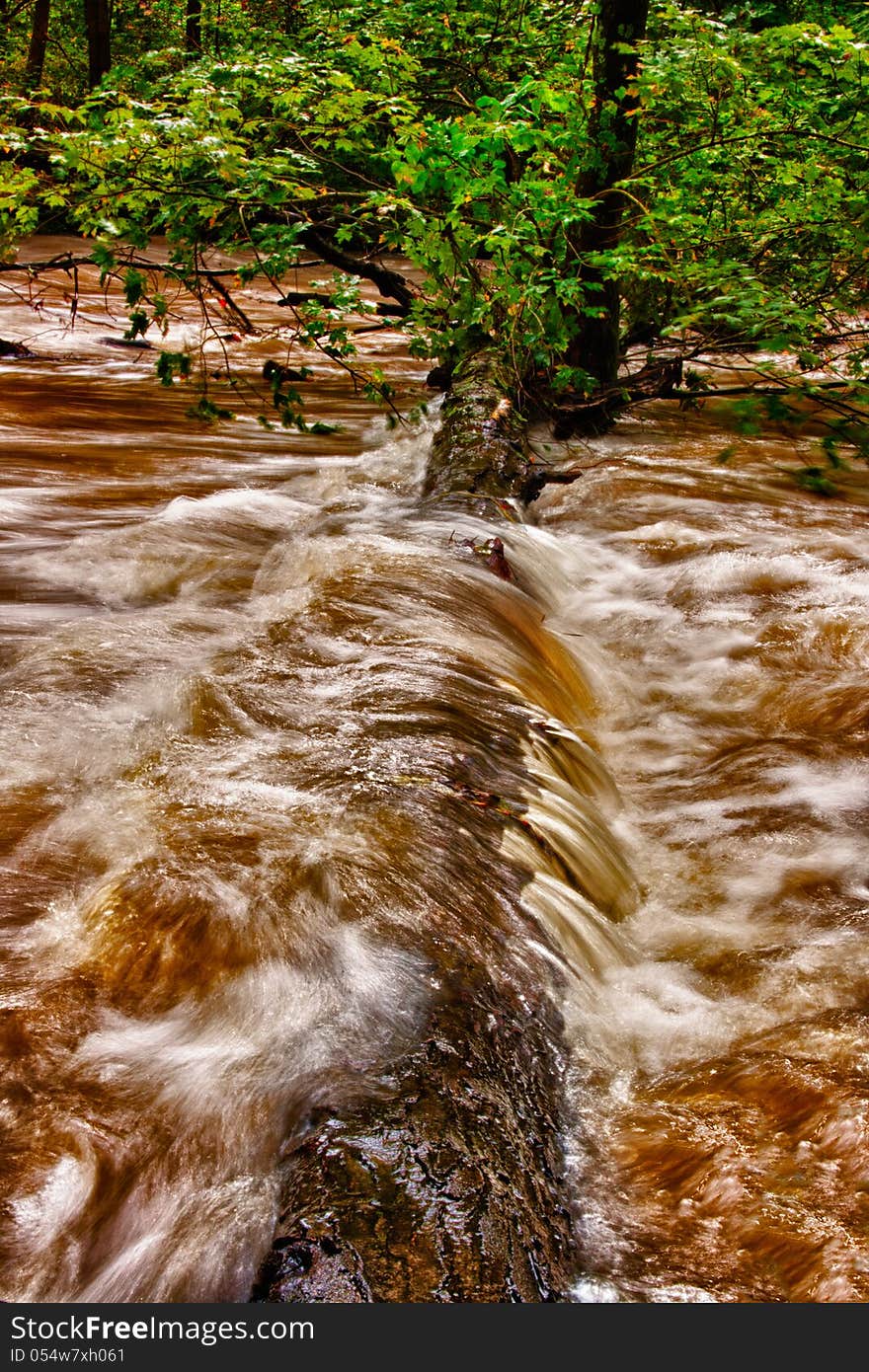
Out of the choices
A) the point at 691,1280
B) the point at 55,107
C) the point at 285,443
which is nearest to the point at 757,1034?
the point at 691,1280

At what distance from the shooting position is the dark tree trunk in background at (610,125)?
6.42m

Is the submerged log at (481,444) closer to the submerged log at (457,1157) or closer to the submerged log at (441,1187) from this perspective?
the submerged log at (457,1157)

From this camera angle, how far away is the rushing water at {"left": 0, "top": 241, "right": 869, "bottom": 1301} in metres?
1.98

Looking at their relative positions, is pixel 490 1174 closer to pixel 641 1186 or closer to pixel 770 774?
pixel 641 1186

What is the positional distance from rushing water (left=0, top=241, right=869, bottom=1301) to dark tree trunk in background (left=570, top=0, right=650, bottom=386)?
2.51 meters

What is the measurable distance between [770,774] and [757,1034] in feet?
5.39

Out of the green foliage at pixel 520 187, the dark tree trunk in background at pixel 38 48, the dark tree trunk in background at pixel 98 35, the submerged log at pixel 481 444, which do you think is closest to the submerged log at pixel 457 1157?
the green foliage at pixel 520 187

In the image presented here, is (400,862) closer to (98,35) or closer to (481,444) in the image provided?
(481,444)

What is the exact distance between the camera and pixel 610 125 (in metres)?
6.77

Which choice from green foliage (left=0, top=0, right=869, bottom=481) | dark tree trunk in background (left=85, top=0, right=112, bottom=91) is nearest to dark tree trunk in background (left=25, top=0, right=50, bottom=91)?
dark tree trunk in background (left=85, top=0, right=112, bottom=91)

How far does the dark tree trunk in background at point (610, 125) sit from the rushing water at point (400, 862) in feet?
8.22

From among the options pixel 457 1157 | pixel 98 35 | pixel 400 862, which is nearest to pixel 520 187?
pixel 400 862

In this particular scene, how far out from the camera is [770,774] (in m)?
4.05

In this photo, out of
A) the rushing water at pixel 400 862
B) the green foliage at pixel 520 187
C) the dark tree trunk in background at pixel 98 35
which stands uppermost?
the dark tree trunk in background at pixel 98 35
